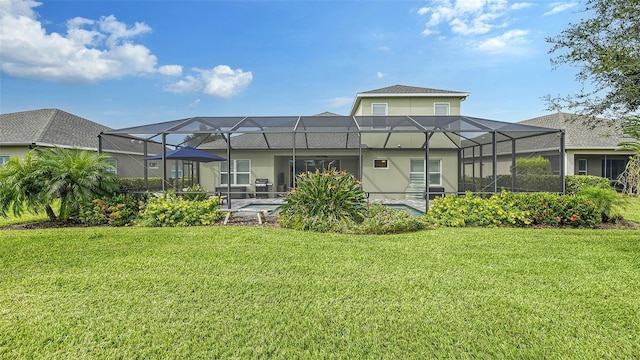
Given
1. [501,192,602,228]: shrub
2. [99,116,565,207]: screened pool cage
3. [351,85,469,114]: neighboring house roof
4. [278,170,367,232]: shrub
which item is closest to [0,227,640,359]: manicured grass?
[278,170,367,232]: shrub

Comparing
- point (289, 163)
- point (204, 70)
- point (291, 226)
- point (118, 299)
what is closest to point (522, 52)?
point (291, 226)

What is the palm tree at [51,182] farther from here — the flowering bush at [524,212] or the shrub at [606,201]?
the shrub at [606,201]

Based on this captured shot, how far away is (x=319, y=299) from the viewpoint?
136 inches

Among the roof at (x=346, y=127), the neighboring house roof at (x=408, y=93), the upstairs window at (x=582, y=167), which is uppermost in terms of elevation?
the neighboring house roof at (x=408, y=93)

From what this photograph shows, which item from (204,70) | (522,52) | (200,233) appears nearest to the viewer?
(200,233)

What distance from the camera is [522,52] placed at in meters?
11.5

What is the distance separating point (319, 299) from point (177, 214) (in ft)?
19.2

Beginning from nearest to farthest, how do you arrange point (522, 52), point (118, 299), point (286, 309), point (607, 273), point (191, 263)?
1. point (286, 309)
2. point (118, 299)
3. point (607, 273)
4. point (191, 263)
5. point (522, 52)

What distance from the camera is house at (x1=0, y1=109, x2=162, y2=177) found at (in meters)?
15.7

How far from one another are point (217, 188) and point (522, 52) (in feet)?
46.1

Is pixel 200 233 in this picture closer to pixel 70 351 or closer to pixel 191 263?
pixel 191 263

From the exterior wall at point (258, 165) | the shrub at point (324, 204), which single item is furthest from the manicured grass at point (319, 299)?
the exterior wall at point (258, 165)

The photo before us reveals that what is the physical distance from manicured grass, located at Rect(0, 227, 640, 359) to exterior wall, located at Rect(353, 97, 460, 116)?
43.4 ft

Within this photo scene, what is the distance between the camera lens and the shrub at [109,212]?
26.6 ft
